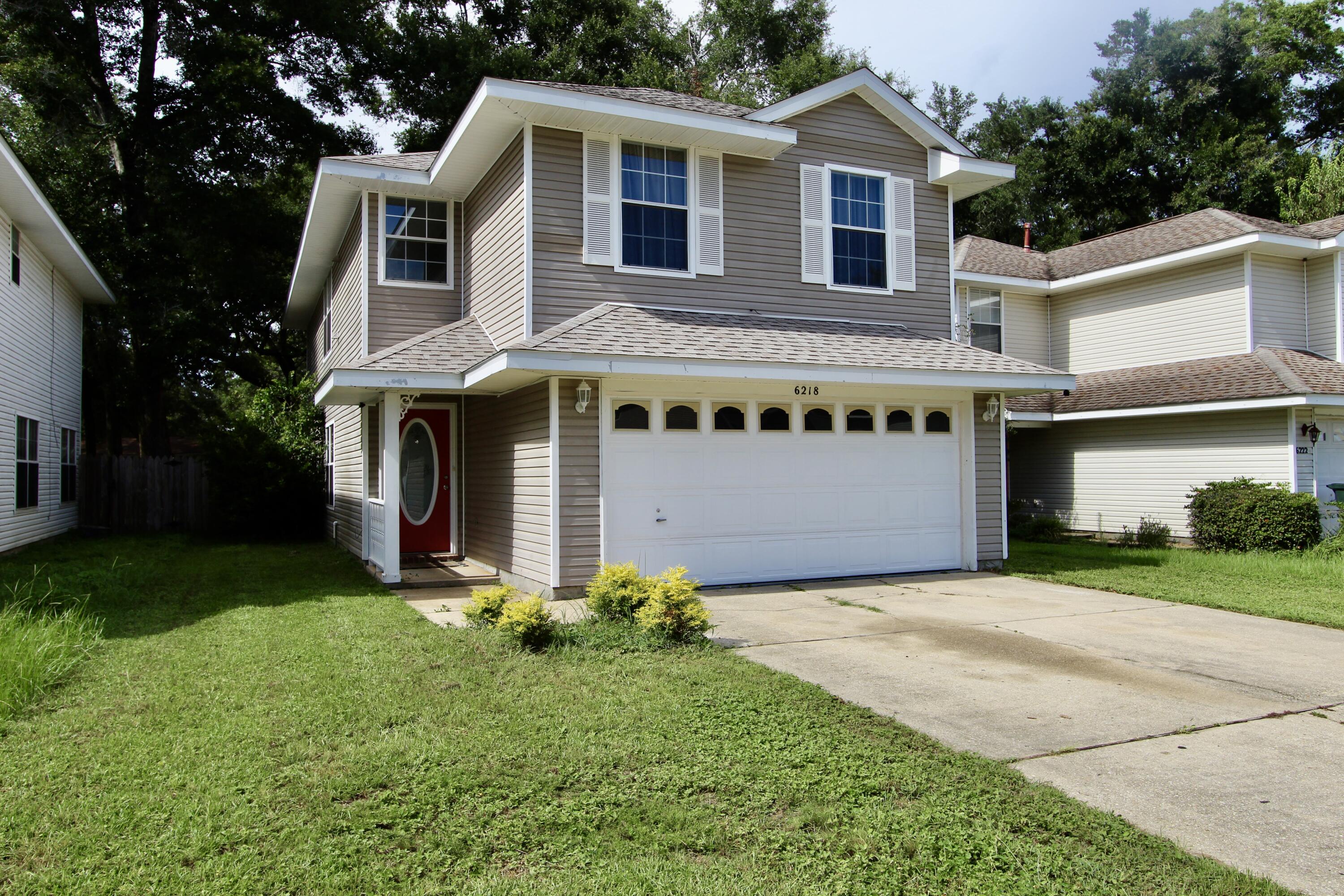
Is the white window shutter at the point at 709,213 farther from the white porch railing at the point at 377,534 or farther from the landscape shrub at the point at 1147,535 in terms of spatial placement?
the landscape shrub at the point at 1147,535

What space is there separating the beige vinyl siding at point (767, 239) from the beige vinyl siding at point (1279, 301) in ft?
25.1

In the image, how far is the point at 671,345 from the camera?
9.77 meters

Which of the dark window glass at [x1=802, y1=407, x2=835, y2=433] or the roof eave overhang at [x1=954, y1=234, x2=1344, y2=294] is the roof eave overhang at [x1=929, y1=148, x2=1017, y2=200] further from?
the roof eave overhang at [x1=954, y1=234, x2=1344, y2=294]

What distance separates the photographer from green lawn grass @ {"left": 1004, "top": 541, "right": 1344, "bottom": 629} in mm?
9562

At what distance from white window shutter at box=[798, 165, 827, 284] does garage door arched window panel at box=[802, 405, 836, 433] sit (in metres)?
1.92

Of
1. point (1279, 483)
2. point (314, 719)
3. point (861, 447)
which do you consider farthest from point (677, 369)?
point (1279, 483)

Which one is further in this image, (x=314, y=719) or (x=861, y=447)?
(x=861, y=447)

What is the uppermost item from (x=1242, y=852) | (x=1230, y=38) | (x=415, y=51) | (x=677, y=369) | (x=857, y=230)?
(x=1230, y=38)

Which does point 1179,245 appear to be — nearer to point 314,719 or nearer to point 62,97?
point 314,719

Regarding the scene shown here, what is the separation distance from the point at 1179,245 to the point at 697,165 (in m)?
11.3

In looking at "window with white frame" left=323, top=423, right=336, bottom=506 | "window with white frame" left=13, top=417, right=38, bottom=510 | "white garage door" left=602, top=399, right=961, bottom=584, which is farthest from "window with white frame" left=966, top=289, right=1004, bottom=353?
"window with white frame" left=13, top=417, right=38, bottom=510

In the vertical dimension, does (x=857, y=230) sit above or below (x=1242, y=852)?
above

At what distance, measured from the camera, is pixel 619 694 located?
5.70m

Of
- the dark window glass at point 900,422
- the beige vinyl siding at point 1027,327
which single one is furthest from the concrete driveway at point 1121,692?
the beige vinyl siding at point 1027,327
